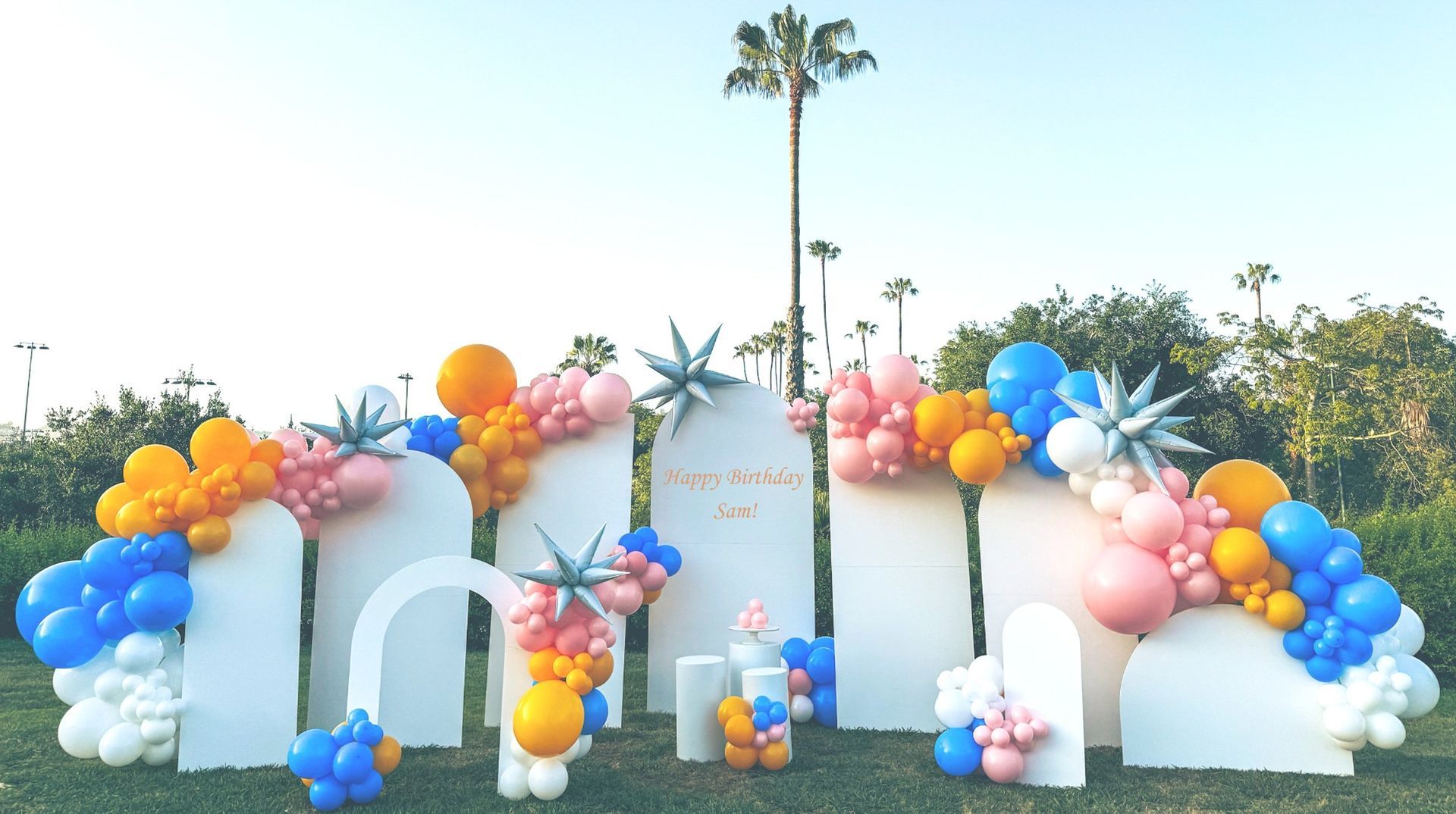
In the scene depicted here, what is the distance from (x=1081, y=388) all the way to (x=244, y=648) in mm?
5953

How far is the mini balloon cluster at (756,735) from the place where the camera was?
5488 mm

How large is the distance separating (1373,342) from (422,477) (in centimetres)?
1812

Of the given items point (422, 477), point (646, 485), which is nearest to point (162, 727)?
point (422, 477)

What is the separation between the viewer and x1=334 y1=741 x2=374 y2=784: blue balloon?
4711 millimetres

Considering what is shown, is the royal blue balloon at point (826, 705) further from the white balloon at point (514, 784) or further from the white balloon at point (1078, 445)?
the white balloon at point (514, 784)

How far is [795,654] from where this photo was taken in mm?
6945

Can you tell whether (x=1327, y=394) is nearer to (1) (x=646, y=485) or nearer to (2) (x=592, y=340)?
(1) (x=646, y=485)

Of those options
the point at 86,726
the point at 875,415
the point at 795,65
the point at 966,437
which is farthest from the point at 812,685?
the point at 795,65

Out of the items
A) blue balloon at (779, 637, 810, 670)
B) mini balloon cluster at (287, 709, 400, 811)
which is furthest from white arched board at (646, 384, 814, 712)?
mini balloon cluster at (287, 709, 400, 811)

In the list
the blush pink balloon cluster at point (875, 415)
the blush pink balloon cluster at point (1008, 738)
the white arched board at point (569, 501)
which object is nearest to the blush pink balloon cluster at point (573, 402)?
the white arched board at point (569, 501)

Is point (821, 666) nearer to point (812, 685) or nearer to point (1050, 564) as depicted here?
point (812, 685)

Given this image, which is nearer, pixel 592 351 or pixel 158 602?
pixel 158 602

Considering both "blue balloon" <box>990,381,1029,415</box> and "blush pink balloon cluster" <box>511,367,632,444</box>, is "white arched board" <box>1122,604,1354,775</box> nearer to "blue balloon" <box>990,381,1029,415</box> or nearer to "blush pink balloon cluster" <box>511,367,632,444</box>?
"blue balloon" <box>990,381,1029,415</box>

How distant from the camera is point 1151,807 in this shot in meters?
4.77
